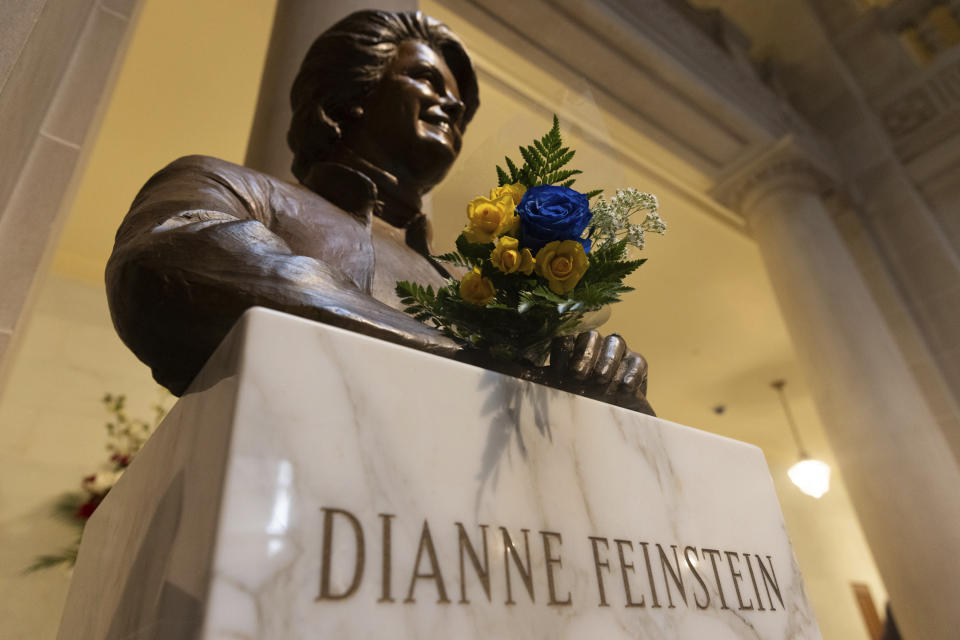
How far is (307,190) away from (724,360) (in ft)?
24.9

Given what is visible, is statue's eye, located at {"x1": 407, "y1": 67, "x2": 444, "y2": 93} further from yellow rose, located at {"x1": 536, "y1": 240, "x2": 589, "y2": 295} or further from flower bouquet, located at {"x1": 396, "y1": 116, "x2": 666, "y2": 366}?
yellow rose, located at {"x1": 536, "y1": 240, "x2": 589, "y2": 295}

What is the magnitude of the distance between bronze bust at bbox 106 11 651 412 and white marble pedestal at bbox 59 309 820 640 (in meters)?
0.10

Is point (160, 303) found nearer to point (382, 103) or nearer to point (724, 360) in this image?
point (382, 103)

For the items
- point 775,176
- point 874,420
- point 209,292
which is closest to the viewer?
point 209,292

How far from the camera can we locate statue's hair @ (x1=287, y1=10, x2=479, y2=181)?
175 cm

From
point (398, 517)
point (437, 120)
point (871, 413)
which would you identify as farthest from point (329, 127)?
point (871, 413)

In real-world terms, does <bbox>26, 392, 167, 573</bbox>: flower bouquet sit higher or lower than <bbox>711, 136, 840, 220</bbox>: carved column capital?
lower

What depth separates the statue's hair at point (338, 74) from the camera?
1748mm

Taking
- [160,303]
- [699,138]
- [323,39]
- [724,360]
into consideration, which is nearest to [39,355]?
[323,39]

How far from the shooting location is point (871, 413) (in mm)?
3654

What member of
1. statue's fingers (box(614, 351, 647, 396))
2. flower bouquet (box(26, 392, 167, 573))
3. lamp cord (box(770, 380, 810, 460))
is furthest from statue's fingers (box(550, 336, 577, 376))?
lamp cord (box(770, 380, 810, 460))

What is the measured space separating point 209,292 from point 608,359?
0.59m

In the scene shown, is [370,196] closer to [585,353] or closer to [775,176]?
[585,353]

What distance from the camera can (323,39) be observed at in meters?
1.81
